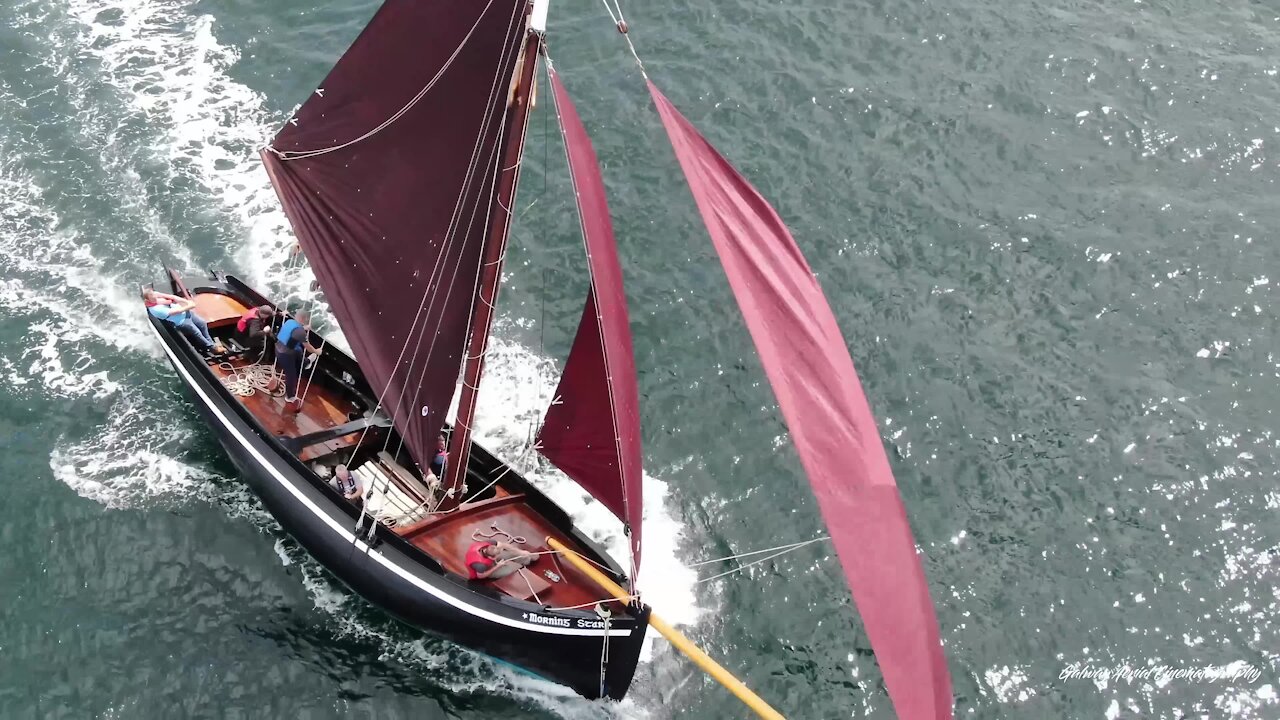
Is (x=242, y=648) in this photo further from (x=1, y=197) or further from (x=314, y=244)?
(x=1, y=197)

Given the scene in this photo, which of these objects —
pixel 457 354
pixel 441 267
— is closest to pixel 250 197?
pixel 441 267

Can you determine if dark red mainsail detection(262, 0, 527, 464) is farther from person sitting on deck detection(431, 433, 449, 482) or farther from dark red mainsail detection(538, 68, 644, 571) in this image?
dark red mainsail detection(538, 68, 644, 571)

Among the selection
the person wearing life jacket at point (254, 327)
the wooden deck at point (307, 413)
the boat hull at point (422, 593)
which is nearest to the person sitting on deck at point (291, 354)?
the wooden deck at point (307, 413)

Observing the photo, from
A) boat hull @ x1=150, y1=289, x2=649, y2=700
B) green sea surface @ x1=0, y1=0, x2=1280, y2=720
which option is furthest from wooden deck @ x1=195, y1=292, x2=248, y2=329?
boat hull @ x1=150, y1=289, x2=649, y2=700

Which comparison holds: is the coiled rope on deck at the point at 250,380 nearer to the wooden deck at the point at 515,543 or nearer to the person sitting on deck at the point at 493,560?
the wooden deck at the point at 515,543

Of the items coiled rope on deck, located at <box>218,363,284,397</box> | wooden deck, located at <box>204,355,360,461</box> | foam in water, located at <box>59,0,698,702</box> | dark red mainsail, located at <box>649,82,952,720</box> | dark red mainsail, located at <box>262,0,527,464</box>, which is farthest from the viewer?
coiled rope on deck, located at <box>218,363,284,397</box>

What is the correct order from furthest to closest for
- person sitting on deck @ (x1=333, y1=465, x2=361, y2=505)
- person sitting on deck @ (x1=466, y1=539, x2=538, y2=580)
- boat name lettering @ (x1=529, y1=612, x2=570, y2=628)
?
person sitting on deck @ (x1=333, y1=465, x2=361, y2=505), person sitting on deck @ (x1=466, y1=539, x2=538, y2=580), boat name lettering @ (x1=529, y1=612, x2=570, y2=628)

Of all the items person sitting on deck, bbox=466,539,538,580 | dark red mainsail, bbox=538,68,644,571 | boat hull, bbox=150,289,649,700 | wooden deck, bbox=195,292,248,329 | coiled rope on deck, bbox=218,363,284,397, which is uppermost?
dark red mainsail, bbox=538,68,644,571
